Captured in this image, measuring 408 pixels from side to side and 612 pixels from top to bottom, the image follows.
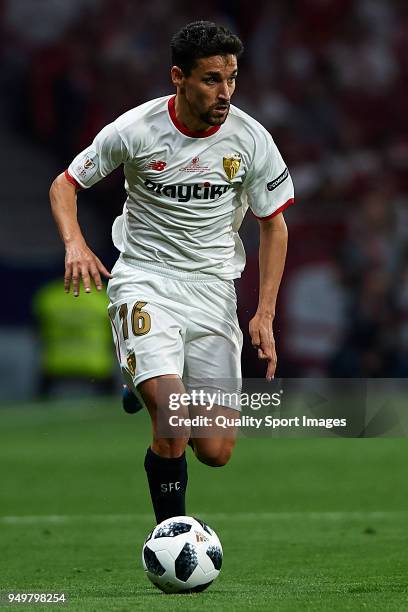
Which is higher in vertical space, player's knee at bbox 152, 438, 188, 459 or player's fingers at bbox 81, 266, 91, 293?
player's fingers at bbox 81, 266, 91, 293

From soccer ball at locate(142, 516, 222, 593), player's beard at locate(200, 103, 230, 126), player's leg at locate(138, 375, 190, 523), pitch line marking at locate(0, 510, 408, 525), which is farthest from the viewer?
pitch line marking at locate(0, 510, 408, 525)

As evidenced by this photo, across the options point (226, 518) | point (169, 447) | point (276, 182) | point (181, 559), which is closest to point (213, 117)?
point (276, 182)

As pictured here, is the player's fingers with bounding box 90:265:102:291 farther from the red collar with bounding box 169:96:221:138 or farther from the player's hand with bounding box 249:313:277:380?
the red collar with bounding box 169:96:221:138

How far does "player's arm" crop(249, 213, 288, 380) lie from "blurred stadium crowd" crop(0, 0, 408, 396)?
886cm

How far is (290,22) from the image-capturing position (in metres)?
17.1

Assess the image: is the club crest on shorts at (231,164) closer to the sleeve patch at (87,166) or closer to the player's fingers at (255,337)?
the sleeve patch at (87,166)

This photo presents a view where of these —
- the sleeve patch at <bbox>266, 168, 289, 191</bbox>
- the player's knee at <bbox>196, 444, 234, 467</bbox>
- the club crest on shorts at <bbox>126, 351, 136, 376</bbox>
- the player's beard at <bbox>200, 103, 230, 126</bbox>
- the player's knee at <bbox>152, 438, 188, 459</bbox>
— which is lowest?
the player's knee at <bbox>196, 444, 234, 467</bbox>

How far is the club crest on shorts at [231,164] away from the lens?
5.86 m

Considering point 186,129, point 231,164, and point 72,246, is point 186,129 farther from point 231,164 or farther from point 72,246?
point 72,246

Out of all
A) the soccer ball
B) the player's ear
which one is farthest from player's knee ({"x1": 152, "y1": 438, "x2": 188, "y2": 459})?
the player's ear

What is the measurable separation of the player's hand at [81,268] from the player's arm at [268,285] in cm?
70

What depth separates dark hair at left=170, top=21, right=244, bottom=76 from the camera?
5570 mm

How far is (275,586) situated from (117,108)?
39.2 ft

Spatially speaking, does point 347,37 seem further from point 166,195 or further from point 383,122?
point 166,195
